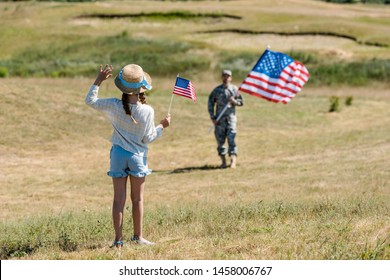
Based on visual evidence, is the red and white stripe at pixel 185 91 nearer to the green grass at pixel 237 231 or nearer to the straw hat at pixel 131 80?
the green grass at pixel 237 231

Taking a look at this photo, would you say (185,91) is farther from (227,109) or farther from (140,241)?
(227,109)

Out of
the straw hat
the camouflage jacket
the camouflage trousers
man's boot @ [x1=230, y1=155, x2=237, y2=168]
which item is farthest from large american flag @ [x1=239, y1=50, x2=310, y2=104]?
the straw hat

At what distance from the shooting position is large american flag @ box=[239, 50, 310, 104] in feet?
59.3

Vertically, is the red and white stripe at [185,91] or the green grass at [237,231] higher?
the red and white stripe at [185,91]

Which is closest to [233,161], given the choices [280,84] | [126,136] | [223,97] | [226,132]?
[226,132]

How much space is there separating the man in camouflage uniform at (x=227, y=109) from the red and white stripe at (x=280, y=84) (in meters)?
0.84

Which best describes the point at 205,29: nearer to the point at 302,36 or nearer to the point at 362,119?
the point at 302,36

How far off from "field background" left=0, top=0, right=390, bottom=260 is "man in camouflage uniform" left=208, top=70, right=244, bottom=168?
0.57 m

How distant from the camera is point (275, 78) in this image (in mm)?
18094

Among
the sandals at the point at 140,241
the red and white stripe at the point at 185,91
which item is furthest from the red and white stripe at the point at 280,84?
the sandals at the point at 140,241

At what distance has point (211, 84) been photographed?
130 feet

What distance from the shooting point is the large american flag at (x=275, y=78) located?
59.3 feet

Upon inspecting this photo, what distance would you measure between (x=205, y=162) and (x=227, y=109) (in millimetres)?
2179

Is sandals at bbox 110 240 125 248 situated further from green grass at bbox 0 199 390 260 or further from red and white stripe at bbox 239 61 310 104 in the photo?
red and white stripe at bbox 239 61 310 104
